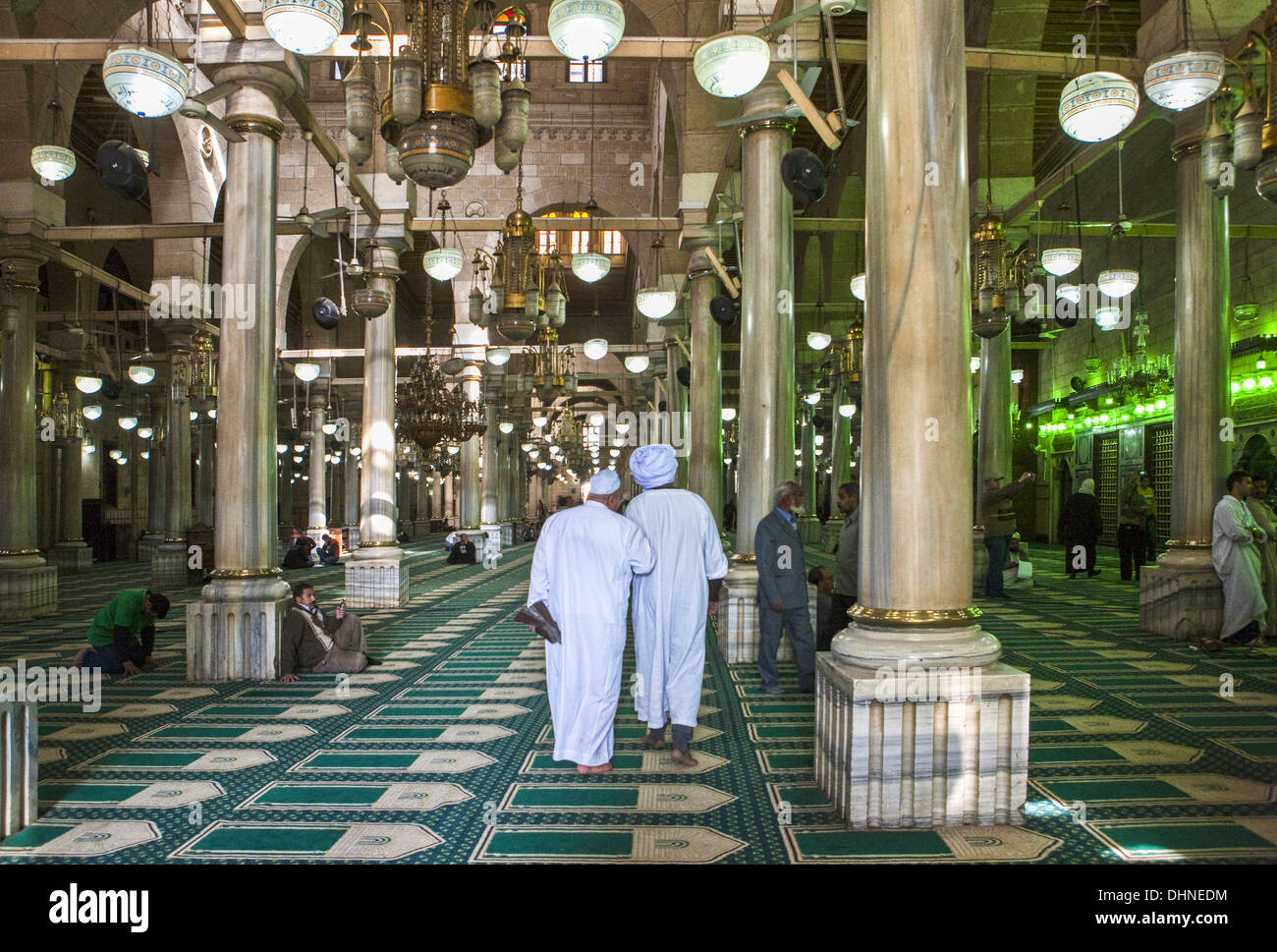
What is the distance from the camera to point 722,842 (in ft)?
9.03

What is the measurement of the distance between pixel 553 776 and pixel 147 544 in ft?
51.1

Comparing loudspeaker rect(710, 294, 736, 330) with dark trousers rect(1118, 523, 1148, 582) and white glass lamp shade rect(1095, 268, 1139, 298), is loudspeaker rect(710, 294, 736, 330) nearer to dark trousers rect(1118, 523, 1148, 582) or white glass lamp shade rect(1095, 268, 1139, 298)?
white glass lamp shade rect(1095, 268, 1139, 298)

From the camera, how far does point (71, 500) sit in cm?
1542

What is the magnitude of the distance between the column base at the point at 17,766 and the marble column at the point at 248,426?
2.55m

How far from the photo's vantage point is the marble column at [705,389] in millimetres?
8781

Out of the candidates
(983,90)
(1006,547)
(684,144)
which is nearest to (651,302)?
(684,144)

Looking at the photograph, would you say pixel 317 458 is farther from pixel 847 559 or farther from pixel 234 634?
pixel 847 559

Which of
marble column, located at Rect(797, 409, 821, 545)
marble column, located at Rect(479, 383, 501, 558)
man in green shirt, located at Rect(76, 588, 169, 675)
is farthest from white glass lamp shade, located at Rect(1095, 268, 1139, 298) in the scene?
marble column, located at Rect(479, 383, 501, 558)

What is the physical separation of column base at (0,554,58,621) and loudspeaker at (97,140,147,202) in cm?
433

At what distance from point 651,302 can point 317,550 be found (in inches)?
392

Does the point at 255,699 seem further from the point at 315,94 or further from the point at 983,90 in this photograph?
the point at 315,94

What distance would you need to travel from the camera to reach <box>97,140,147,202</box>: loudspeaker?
5.89 m

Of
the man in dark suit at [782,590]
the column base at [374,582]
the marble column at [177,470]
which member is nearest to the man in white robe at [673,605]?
the man in dark suit at [782,590]
